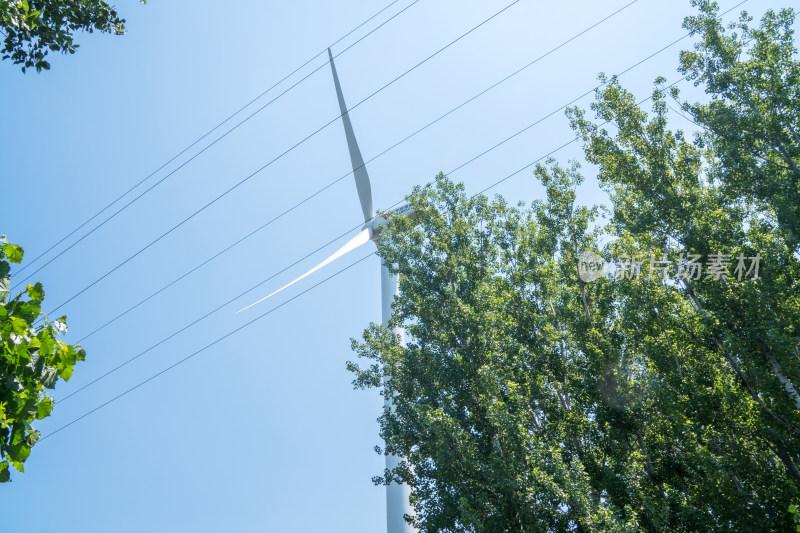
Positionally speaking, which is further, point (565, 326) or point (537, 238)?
point (537, 238)

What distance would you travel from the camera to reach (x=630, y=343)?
1590cm

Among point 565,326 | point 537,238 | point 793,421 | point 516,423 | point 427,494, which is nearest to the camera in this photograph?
point 793,421

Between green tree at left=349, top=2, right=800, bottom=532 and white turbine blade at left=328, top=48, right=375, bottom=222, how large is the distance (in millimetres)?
5932

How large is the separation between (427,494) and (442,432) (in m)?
2.20

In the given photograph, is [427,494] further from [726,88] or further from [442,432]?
[726,88]

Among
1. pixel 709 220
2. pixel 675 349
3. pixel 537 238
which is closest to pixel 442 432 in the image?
pixel 675 349

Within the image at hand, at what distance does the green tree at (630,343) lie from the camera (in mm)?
13125

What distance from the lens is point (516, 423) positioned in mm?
14422

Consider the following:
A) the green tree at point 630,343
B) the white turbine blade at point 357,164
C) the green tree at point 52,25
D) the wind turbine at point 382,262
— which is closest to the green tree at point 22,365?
the green tree at point 52,25

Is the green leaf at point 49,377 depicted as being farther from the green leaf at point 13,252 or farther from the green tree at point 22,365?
the green leaf at point 13,252

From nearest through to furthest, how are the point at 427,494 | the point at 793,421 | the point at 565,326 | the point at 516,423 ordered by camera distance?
the point at 793,421 < the point at 516,423 < the point at 427,494 < the point at 565,326

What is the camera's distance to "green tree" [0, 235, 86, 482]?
405 centimetres

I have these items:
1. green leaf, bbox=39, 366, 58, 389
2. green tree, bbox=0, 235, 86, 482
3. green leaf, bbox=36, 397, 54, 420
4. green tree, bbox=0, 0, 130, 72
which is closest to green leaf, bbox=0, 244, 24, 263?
green tree, bbox=0, 235, 86, 482

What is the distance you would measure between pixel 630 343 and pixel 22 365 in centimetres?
1491
